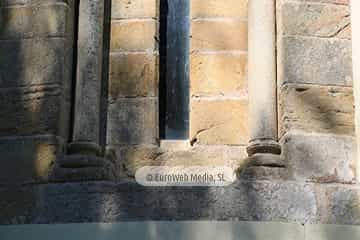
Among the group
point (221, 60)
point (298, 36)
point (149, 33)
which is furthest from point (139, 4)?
point (298, 36)

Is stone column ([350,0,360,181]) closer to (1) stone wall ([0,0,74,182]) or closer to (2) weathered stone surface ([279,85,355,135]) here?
(2) weathered stone surface ([279,85,355,135])

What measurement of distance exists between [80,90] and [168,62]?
534 millimetres

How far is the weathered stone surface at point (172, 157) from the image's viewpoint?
5.26m

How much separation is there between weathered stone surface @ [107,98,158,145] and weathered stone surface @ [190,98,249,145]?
211mm

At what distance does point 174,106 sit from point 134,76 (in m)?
0.26

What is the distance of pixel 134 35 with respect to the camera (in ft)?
18.0

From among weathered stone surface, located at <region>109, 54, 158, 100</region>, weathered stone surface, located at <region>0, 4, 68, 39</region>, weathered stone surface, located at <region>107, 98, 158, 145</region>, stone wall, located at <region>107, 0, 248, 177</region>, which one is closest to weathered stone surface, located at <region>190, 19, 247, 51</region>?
stone wall, located at <region>107, 0, 248, 177</region>

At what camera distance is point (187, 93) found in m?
5.51

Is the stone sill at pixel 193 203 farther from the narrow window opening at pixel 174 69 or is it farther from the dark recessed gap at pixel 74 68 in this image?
the narrow window opening at pixel 174 69

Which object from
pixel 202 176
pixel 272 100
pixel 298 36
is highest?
pixel 298 36

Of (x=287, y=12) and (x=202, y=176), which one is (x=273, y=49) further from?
(x=202, y=176)

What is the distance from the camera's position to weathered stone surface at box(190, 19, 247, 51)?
5492 mm

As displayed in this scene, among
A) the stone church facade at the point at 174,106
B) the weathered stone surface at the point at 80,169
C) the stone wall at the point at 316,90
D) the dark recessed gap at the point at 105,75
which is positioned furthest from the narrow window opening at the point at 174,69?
the stone wall at the point at 316,90

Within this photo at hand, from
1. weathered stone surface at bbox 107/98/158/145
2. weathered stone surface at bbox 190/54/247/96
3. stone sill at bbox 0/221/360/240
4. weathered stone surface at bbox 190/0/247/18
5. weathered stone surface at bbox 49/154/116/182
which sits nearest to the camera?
stone sill at bbox 0/221/360/240
